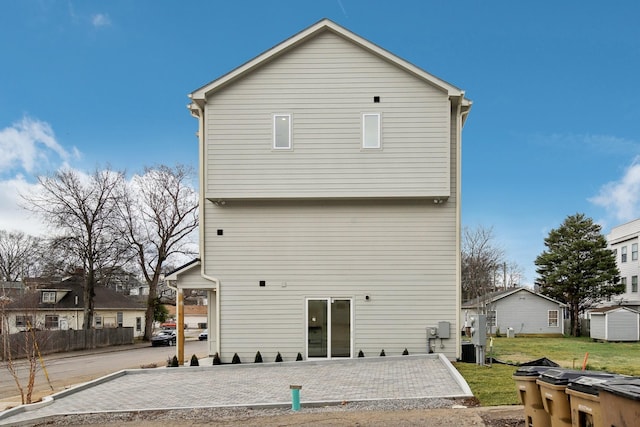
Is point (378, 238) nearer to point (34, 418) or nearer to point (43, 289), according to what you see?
point (34, 418)

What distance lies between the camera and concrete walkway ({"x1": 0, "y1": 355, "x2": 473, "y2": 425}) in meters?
10.4

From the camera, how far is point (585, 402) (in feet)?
19.5

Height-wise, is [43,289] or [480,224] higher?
[480,224]

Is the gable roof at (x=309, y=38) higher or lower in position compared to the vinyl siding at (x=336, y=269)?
higher

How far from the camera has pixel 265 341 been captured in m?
15.8

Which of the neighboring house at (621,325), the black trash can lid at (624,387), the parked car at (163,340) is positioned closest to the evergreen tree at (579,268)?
the neighboring house at (621,325)

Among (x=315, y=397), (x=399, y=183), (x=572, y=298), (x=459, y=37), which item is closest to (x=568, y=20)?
(x=459, y=37)

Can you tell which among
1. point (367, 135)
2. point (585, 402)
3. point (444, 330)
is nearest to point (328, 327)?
point (444, 330)

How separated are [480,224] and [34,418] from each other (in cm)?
4400

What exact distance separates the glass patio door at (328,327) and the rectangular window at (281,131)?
15.9 ft

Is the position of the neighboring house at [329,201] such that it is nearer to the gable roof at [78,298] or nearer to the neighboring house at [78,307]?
the neighboring house at [78,307]

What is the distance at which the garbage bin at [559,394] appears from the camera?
646cm

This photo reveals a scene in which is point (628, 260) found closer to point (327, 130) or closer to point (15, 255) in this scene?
point (327, 130)

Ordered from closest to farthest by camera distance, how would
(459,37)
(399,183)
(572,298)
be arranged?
(399,183) < (459,37) < (572,298)
